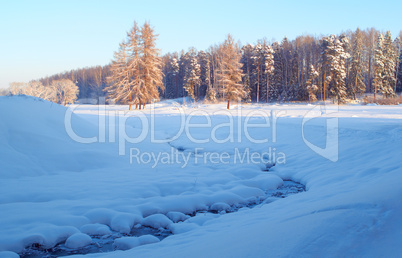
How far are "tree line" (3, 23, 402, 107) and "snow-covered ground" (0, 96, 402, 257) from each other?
19.3 meters

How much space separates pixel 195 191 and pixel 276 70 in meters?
40.5

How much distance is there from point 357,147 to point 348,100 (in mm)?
31083

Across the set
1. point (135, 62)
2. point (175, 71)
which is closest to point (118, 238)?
point (135, 62)

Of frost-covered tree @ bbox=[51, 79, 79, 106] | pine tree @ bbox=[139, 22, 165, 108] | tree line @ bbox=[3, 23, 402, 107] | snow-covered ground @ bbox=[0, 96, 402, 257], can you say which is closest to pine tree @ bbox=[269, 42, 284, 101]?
tree line @ bbox=[3, 23, 402, 107]

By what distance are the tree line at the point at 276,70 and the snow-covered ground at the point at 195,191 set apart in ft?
63.3

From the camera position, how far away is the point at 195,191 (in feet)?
18.7

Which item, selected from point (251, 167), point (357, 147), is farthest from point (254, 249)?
point (357, 147)

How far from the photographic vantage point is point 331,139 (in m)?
8.75

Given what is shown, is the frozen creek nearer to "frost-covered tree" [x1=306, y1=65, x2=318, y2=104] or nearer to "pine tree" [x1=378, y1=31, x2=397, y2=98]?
"frost-covered tree" [x1=306, y1=65, x2=318, y2=104]

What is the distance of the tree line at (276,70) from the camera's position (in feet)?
96.0

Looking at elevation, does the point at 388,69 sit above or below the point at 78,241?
above

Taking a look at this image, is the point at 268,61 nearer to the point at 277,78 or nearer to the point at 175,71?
the point at 277,78

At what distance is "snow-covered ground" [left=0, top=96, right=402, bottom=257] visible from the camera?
97.9 inches

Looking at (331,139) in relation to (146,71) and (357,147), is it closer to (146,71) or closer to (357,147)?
(357,147)
